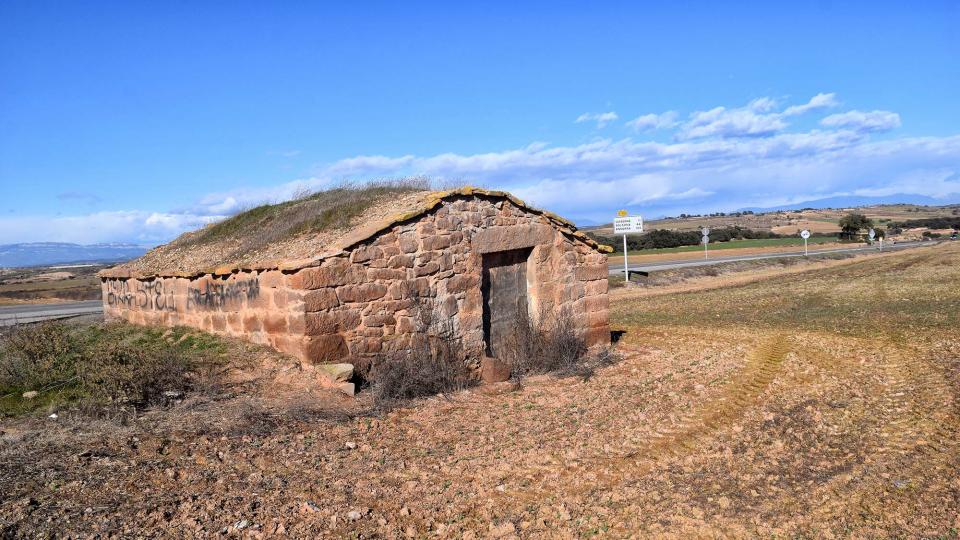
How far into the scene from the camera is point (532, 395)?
8.82 metres

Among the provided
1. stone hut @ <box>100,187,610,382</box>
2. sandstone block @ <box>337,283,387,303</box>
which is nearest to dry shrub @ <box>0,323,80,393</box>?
stone hut @ <box>100,187,610,382</box>

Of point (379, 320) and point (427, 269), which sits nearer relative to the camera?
point (379, 320)

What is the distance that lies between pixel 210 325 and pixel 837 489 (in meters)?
8.36

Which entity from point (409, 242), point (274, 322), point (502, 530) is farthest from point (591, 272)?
point (502, 530)

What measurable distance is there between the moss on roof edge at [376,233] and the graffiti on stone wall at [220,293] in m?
0.18

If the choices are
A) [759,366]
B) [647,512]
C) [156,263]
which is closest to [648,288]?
[759,366]

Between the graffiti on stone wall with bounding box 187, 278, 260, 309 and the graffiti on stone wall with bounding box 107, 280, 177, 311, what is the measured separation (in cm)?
76

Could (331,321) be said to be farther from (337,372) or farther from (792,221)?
(792,221)

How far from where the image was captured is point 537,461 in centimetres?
620

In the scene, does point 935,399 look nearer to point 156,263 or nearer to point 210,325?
point 210,325

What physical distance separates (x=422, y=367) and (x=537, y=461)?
9.46 feet

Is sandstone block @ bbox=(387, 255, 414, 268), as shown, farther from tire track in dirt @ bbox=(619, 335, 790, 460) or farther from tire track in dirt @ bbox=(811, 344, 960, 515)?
tire track in dirt @ bbox=(811, 344, 960, 515)

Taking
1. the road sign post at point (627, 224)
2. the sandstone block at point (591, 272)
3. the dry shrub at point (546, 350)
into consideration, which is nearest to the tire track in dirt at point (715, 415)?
the dry shrub at point (546, 350)

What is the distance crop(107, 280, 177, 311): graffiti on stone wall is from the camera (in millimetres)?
11462
